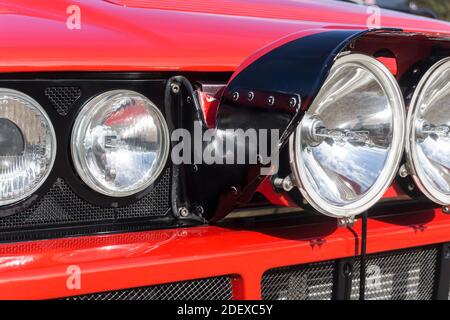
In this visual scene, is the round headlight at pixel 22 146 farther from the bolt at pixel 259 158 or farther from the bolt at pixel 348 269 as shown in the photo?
the bolt at pixel 348 269

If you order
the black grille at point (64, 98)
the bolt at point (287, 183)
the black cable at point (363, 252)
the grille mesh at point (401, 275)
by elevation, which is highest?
the black grille at point (64, 98)

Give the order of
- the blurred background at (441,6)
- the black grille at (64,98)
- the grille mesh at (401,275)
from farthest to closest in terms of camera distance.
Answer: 1. the blurred background at (441,6)
2. the grille mesh at (401,275)
3. the black grille at (64,98)

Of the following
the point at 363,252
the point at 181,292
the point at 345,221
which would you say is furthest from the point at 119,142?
the point at 363,252

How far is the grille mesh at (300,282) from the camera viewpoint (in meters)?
1.88

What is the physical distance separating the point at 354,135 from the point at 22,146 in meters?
0.81

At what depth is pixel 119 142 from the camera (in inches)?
65.9

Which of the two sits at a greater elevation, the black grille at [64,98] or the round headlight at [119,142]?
the black grille at [64,98]

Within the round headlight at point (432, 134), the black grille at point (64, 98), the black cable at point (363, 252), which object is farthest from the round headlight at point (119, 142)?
the round headlight at point (432, 134)

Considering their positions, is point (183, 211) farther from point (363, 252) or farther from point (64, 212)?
point (363, 252)

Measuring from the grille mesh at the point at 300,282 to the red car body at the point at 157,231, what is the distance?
9 centimetres

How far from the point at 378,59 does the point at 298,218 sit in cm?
48

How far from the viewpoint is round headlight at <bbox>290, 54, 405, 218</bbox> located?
174cm

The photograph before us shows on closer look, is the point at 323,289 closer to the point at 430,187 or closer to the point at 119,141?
the point at 430,187
